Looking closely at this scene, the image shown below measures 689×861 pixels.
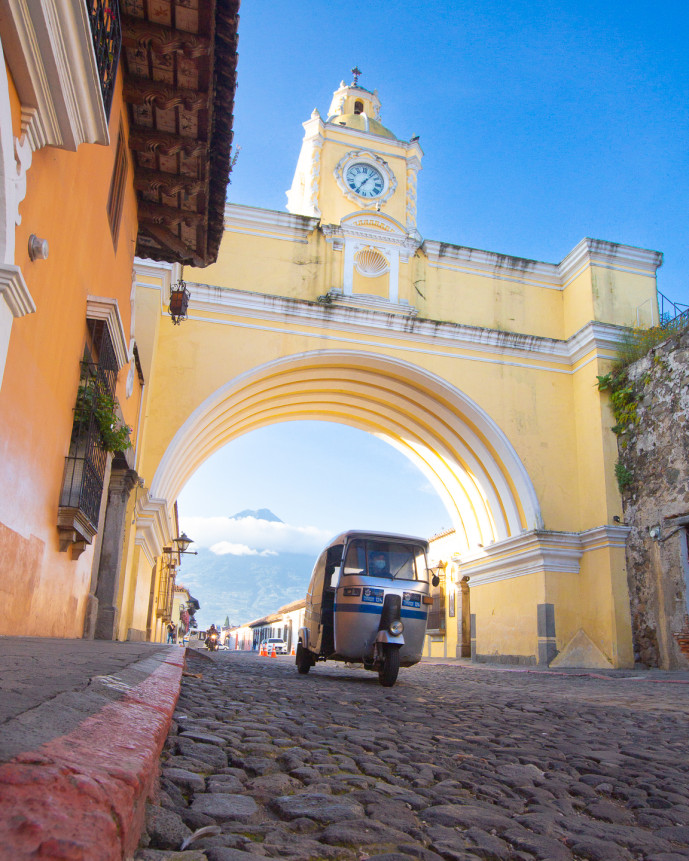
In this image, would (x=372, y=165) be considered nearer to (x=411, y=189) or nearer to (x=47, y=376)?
(x=411, y=189)

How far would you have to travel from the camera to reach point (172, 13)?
6.39 meters

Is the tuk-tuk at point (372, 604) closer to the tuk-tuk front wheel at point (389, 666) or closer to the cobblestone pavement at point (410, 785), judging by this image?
the tuk-tuk front wheel at point (389, 666)

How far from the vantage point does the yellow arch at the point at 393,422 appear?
16000 mm

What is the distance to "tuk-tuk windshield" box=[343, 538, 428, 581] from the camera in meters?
8.20

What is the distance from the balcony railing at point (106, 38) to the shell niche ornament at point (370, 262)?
1116 cm

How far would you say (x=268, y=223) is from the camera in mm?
16781

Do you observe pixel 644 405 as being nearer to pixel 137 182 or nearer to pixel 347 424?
pixel 347 424

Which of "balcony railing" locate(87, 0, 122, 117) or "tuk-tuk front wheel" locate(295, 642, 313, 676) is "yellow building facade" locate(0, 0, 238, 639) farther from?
"tuk-tuk front wheel" locate(295, 642, 313, 676)

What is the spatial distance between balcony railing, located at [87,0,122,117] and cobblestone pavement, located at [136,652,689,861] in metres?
4.43

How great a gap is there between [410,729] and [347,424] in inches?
664

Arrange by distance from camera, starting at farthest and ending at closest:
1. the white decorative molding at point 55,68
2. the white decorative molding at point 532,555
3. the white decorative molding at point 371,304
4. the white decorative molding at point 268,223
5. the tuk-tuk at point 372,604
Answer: the white decorative molding at point 268,223
the white decorative molding at point 371,304
the white decorative molding at point 532,555
the tuk-tuk at point 372,604
the white decorative molding at point 55,68

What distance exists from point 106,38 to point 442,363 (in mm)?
12209

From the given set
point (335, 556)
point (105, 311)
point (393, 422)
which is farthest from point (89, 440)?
point (393, 422)

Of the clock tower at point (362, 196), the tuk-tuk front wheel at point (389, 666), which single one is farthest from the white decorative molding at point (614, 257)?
the tuk-tuk front wheel at point (389, 666)
